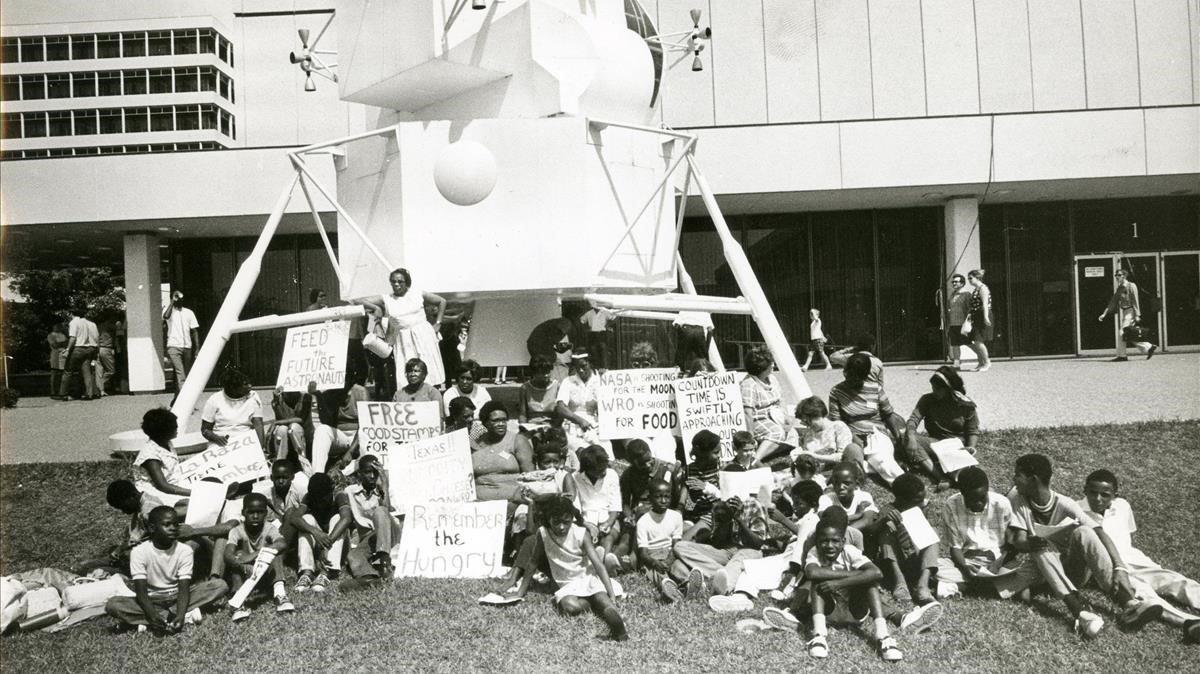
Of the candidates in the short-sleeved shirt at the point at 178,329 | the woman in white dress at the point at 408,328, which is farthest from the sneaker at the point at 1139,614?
the short-sleeved shirt at the point at 178,329

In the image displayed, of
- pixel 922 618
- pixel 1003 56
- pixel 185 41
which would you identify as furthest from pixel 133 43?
pixel 922 618

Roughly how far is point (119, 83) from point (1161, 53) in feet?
87.5

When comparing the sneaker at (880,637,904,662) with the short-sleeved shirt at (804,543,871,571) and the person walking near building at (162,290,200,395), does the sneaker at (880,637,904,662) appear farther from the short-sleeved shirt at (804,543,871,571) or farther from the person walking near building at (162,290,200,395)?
the person walking near building at (162,290,200,395)

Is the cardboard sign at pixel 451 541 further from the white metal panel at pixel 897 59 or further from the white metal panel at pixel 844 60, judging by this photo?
the white metal panel at pixel 897 59

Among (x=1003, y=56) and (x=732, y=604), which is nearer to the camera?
(x=732, y=604)

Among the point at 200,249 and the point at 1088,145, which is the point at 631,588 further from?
the point at 200,249

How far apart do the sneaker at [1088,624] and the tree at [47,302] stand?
25.9m

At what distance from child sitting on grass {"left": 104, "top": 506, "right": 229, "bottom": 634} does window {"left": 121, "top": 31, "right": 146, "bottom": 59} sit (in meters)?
23.1

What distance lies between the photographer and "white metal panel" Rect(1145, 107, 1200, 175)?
1958 cm

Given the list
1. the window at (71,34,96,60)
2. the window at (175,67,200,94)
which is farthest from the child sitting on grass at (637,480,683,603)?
the window at (175,67,200,94)

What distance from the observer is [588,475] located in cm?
787

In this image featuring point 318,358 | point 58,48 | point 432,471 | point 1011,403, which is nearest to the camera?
point 432,471

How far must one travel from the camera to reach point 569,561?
23.6 feet

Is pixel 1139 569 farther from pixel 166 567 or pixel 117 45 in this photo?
pixel 117 45
